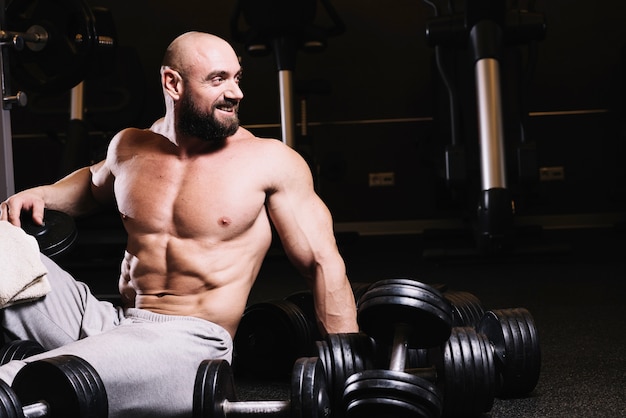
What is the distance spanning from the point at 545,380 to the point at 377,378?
0.76 m

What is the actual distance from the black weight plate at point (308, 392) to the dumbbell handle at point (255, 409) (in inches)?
1.9

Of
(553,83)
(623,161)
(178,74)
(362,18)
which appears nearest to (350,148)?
(362,18)

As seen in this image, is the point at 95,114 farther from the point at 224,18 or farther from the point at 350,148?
the point at 350,148

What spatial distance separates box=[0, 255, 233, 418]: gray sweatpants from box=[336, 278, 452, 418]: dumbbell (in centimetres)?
33

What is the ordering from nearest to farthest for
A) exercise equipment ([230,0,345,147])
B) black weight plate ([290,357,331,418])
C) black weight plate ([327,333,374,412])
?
black weight plate ([290,357,331,418])
black weight plate ([327,333,374,412])
exercise equipment ([230,0,345,147])

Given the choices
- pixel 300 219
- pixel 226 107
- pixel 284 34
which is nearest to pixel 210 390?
pixel 300 219

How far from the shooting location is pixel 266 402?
154 cm

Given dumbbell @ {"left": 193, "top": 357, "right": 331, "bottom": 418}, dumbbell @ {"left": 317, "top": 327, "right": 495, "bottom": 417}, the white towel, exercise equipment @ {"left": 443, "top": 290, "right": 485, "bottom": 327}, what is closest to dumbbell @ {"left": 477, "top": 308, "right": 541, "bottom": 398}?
dumbbell @ {"left": 317, "top": 327, "right": 495, "bottom": 417}

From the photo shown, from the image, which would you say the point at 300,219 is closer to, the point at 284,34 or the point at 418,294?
the point at 418,294

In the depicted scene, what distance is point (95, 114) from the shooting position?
4879 mm

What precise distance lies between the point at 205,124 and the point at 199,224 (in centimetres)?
21

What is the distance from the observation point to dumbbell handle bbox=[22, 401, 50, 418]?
139cm

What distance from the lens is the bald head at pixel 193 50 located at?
190 cm

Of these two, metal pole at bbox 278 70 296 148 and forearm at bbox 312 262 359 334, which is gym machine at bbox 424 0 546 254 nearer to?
metal pole at bbox 278 70 296 148
